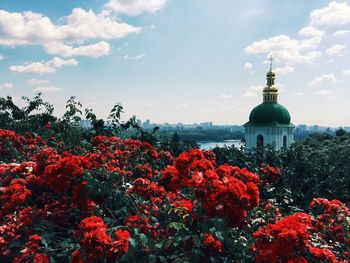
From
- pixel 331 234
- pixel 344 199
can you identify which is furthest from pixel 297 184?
pixel 331 234

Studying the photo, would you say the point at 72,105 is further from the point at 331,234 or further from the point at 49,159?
the point at 331,234

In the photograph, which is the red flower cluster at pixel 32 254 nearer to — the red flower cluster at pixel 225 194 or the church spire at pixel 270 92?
the red flower cluster at pixel 225 194

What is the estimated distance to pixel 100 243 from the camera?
2.61 meters

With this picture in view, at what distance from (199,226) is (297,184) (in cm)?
437

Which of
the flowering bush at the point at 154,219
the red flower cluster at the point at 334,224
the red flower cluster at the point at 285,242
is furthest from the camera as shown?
the red flower cluster at the point at 334,224

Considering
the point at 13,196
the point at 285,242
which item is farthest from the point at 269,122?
the point at 285,242

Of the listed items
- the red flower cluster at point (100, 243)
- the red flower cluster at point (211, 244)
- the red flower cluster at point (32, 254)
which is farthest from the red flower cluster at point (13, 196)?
the red flower cluster at point (211, 244)

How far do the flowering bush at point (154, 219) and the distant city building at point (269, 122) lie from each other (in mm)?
32322

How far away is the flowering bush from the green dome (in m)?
32.9

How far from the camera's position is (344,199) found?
7406 mm

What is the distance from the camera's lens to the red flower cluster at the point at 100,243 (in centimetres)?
261

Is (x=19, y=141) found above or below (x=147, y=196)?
above

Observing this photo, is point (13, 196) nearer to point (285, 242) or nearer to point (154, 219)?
point (154, 219)

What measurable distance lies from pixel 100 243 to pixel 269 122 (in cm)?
3501
